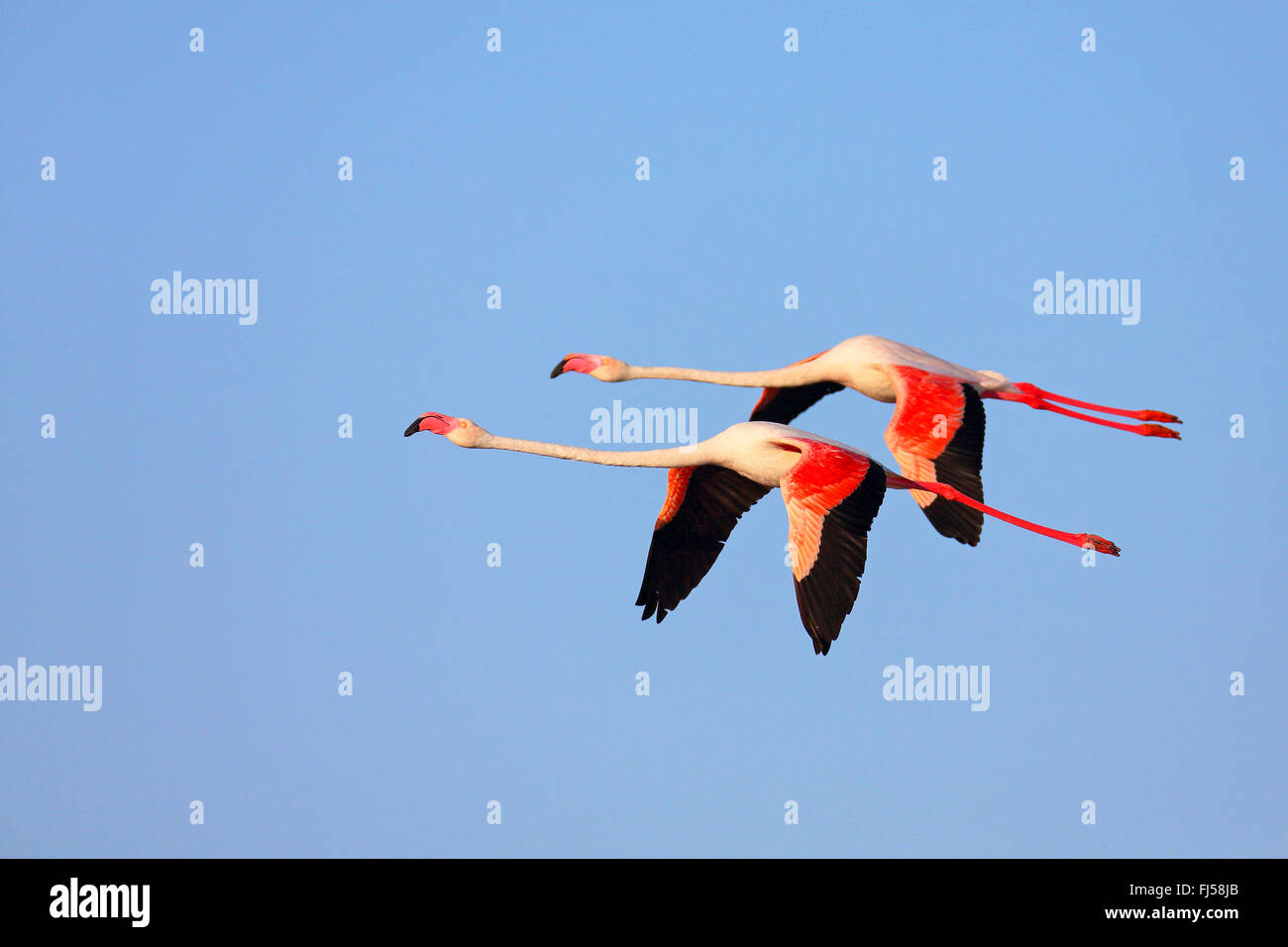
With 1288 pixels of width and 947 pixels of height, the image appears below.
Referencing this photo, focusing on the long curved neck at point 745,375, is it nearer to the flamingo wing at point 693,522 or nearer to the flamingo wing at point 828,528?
the flamingo wing at point 693,522

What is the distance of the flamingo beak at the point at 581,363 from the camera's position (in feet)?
87.8

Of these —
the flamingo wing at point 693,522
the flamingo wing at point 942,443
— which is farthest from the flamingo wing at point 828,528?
the flamingo wing at point 693,522

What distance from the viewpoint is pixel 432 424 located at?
2538cm

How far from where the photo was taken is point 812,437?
23.9 meters

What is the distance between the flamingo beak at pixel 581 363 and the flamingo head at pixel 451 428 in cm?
180

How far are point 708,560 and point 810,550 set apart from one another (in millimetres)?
4556

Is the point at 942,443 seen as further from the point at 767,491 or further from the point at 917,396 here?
the point at 767,491

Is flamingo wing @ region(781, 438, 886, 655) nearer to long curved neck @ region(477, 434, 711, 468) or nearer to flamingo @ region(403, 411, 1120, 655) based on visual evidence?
flamingo @ region(403, 411, 1120, 655)

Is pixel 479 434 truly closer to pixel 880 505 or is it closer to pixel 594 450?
pixel 594 450

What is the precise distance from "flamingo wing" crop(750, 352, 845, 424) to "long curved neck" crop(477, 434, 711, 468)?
2.96 meters

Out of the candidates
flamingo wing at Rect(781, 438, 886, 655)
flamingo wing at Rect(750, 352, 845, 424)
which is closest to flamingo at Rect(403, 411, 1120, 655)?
flamingo wing at Rect(781, 438, 886, 655)

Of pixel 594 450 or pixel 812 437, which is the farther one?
pixel 594 450

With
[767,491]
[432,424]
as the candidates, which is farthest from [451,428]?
[767,491]
